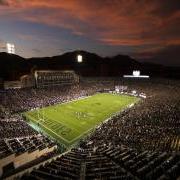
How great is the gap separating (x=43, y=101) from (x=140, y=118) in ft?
97.0

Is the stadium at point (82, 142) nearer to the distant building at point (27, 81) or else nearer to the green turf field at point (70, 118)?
the green turf field at point (70, 118)

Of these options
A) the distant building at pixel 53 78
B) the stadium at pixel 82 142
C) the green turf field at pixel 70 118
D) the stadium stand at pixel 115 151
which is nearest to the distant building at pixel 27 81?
the distant building at pixel 53 78

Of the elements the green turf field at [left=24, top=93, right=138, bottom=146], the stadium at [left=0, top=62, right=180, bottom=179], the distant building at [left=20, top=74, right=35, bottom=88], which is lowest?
the green turf field at [left=24, top=93, right=138, bottom=146]

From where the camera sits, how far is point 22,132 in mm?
29516

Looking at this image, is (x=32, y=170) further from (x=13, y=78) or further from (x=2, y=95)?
(x=13, y=78)

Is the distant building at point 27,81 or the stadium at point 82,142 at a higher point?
the distant building at point 27,81

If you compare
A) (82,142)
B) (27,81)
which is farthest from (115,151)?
(27,81)

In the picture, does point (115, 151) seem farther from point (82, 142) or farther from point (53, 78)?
point (53, 78)

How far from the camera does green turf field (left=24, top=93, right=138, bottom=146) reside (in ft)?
116

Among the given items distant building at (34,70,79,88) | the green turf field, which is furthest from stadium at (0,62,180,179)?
distant building at (34,70,79,88)

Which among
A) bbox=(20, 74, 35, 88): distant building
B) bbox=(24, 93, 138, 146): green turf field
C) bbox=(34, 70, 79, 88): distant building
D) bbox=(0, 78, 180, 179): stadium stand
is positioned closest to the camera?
bbox=(0, 78, 180, 179): stadium stand

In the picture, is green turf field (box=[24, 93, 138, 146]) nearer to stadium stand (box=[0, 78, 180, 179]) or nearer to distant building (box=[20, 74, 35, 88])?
stadium stand (box=[0, 78, 180, 179])

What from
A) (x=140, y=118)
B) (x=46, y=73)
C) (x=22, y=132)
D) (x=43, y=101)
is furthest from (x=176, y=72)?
(x=22, y=132)

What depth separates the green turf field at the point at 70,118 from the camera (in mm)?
35344
